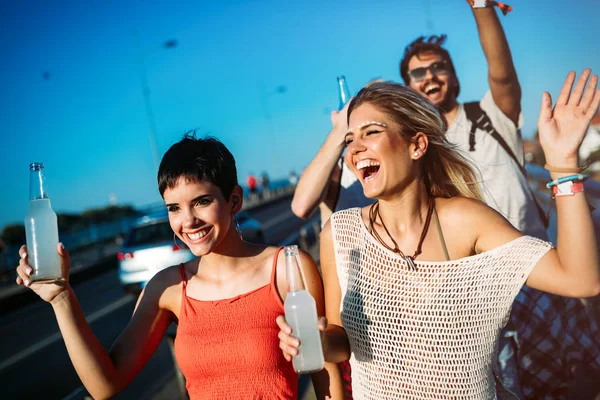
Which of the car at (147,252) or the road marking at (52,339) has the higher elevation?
the car at (147,252)

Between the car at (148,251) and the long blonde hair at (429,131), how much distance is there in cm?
835

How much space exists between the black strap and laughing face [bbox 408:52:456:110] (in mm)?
142

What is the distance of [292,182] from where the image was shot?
57.9 m

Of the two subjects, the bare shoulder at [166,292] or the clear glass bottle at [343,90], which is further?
the clear glass bottle at [343,90]

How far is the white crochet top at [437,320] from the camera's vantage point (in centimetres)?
200

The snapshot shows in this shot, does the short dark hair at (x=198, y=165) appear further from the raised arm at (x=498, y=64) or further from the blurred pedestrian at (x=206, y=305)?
the raised arm at (x=498, y=64)

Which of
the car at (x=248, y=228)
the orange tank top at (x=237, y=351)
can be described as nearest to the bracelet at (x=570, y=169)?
the orange tank top at (x=237, y=351)

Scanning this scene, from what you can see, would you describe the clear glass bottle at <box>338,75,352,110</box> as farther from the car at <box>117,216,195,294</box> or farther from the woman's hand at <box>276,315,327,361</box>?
the car at <box>117,216,195,294</box>

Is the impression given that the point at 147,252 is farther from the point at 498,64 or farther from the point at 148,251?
the point at 498,64

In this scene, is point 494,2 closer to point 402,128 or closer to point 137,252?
point 402,128

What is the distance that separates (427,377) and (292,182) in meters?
56.0

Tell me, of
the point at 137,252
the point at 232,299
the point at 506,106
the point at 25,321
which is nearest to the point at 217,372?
the point at 232,299

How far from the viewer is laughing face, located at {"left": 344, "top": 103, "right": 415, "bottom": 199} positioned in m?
2.14

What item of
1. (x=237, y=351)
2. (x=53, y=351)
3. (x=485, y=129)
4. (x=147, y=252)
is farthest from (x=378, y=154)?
(x=147, y=252)
